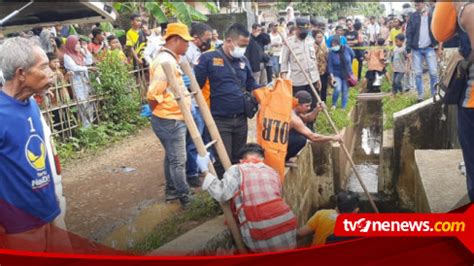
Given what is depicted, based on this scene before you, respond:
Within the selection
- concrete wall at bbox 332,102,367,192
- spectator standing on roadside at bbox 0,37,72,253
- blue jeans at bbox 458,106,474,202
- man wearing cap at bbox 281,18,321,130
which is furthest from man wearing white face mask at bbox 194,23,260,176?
blue jeans at bbox 458,106,474,202

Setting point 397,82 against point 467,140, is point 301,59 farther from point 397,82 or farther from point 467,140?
point 467,140

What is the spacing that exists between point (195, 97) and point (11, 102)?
A: 61 cm

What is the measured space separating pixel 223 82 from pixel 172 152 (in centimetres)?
48

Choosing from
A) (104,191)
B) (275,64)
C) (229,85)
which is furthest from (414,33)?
(104,191)

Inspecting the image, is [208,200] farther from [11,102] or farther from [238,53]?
[11,102]

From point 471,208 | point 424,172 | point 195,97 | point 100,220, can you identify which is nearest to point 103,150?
point 100,220

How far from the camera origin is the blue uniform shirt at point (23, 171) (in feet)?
4.70

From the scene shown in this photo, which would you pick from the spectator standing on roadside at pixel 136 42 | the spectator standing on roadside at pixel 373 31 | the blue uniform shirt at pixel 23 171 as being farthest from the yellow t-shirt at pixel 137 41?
the spectator standing on roadside at pixel 373 31

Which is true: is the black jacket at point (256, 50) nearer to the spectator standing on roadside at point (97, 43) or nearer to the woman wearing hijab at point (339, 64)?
the woman wearing hijab at point (339, 64)

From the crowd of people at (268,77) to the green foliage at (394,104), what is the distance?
31 millimetres

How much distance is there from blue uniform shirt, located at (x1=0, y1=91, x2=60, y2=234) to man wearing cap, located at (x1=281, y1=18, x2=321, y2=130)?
80cm

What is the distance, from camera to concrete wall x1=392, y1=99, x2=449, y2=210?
153 cm

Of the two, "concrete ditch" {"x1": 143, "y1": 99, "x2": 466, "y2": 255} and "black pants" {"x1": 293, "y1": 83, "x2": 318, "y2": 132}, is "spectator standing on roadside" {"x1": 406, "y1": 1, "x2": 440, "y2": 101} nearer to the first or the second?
"concrete ditch" {"x1": 143, "y1": 99, "x2": 466, "y2": 255}

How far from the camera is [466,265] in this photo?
4.78ft
